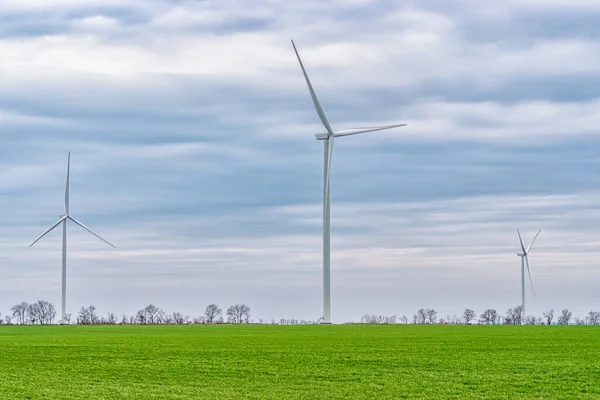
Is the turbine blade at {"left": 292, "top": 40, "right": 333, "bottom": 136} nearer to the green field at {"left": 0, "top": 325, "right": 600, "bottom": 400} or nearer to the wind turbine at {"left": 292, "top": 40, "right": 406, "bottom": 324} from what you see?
the wind turbine at {"left": 292, "top": 40, "right": 406, "bottom": 324}

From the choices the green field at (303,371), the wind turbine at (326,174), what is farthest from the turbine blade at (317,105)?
the green field at (303,371)

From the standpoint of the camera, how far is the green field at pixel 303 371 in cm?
2384

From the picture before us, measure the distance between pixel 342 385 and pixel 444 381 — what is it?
303 cm

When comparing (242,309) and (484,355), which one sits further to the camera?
(242,309)

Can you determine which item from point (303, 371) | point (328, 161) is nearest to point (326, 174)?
point (328, 161)

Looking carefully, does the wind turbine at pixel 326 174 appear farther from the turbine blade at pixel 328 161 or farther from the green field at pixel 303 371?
the green field at pixel 303 371

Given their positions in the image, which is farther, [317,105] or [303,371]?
[317,105]

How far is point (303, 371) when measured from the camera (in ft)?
96.3

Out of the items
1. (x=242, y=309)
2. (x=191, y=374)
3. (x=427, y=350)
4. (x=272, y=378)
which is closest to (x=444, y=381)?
(x=272, y=378)

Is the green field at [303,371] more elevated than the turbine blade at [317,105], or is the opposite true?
the turbine blade at [317,105]

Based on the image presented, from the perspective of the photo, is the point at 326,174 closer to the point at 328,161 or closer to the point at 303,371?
the point at 328,161

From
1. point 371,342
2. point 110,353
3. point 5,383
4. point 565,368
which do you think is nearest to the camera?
point 5,383

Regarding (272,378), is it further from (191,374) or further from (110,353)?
(110,353)

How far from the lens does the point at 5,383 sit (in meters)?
25.4
